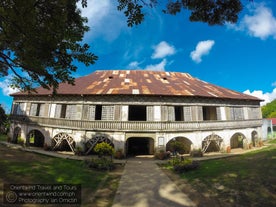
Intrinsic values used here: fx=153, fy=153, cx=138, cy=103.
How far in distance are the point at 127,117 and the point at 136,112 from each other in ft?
17.7

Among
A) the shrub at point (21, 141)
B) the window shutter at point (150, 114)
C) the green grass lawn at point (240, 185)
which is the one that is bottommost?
the green grass lawn at point (240, 185)

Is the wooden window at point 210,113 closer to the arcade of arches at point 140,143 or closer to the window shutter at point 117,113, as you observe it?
the arcade of arches at point 140,143

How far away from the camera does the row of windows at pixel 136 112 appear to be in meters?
15.8

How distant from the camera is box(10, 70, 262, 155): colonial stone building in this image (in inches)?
608

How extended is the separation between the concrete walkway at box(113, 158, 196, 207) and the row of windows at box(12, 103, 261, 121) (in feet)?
19.2

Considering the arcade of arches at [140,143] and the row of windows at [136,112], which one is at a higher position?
the row of windows at [136,112]

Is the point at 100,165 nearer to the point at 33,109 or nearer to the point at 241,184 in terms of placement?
the point at 241,184

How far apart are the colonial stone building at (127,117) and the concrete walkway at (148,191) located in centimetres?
484

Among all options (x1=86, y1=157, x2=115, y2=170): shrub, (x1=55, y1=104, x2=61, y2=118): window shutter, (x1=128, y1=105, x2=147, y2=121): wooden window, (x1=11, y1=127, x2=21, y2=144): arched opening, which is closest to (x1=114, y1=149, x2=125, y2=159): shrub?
(x1=86, y1=157, x2=115, y2=170): shrub

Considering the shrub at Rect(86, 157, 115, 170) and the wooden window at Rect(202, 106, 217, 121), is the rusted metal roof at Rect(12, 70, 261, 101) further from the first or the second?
the shrub at Rect(86, 157, 115, 170)

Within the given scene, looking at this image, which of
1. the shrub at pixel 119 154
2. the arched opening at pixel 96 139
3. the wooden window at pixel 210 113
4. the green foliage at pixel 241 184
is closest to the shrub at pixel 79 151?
the arched opening at pixel 96 139

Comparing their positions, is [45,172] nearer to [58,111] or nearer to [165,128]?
[58,111]

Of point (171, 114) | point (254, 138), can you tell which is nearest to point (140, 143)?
point (171, 114)

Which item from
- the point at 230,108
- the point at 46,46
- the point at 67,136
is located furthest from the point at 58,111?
the point at 230,108
